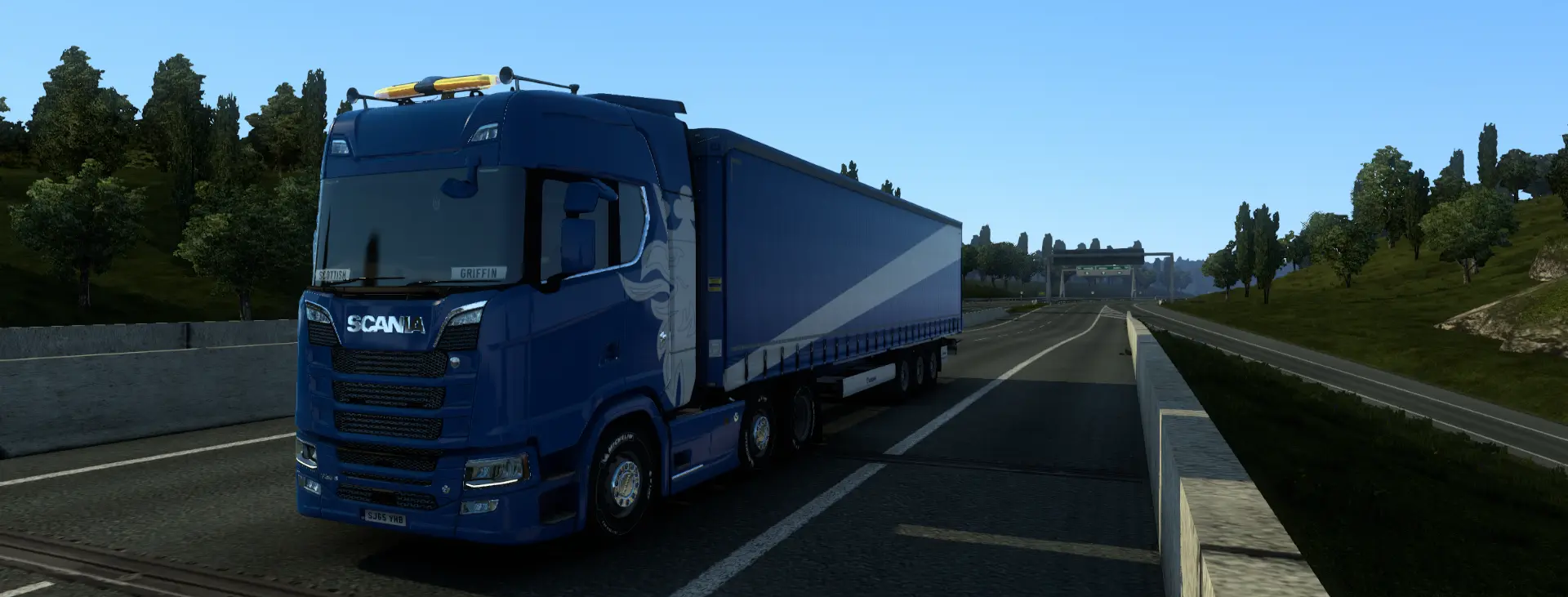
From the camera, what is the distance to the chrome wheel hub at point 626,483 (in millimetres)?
6824

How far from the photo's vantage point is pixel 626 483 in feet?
22.8

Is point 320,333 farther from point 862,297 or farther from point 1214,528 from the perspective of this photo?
point 862,297

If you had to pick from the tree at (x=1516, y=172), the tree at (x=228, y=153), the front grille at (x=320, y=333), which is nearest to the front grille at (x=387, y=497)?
the front grille at (x=320, y=333)

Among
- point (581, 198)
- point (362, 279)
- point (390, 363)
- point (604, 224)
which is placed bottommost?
point (390, 363)

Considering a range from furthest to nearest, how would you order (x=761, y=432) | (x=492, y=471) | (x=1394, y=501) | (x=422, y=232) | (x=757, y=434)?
(x=761, y=432), (x=757, y=434), (x=1394, y=501), (x=422, y=232), (x=492, y=471)

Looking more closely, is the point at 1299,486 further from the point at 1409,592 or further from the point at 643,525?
the point at 643,525

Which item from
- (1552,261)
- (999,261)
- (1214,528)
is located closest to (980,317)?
(1552,261)

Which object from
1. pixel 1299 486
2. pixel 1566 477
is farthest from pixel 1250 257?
pixel 1299 486

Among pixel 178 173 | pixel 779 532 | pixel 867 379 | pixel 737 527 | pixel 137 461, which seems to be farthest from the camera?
pixel 178 173

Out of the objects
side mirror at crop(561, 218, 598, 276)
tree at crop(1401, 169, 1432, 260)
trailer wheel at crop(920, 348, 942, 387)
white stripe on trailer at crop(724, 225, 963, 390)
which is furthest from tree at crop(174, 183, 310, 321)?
tree at crop(1401, 169, 1432, 260)

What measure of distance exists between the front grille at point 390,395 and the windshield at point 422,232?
679 mm

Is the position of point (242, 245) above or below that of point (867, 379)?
above

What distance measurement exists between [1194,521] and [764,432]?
6036 mm

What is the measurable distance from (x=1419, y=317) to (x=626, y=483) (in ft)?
251
